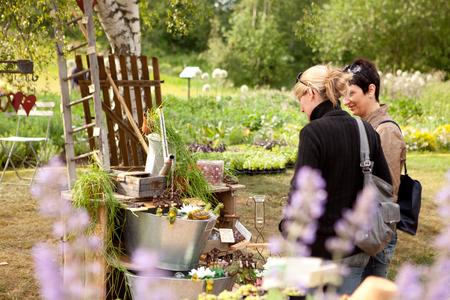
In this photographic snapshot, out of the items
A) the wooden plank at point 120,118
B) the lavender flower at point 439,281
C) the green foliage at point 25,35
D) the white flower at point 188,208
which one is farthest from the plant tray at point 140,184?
the wooden plank at point 120,118

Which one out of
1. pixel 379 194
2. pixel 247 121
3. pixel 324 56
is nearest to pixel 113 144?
pixel 379 194

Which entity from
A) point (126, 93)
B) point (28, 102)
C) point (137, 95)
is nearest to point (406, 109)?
point (137, 95)

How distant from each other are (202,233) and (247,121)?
10199mm

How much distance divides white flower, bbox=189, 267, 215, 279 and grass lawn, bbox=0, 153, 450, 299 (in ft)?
6.32

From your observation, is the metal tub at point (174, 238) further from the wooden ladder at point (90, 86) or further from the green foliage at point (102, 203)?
the wooden ladder at point (90, 86)

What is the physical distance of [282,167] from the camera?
10.4 metres

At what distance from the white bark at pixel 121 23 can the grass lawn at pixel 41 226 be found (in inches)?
83.2

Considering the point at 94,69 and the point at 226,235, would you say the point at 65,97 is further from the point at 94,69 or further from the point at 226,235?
the point at 226,235

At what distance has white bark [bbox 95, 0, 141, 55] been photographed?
8.52 m

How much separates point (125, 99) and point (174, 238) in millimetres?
4012

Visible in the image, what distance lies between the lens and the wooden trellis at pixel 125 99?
24.7 ft

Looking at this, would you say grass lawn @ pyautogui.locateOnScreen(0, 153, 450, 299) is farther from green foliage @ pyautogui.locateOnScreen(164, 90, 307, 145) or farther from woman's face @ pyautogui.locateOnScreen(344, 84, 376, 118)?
woman's face @ pyautogui.locateOnScreen(344, 84, 376, 118)

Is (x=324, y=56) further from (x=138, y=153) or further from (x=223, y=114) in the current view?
(x=138, y=153)

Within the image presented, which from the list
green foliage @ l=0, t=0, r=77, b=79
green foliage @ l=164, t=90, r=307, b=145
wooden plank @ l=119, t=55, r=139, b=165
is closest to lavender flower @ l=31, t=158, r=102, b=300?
green foliage @ l=0, t=0, r=77, b=79
